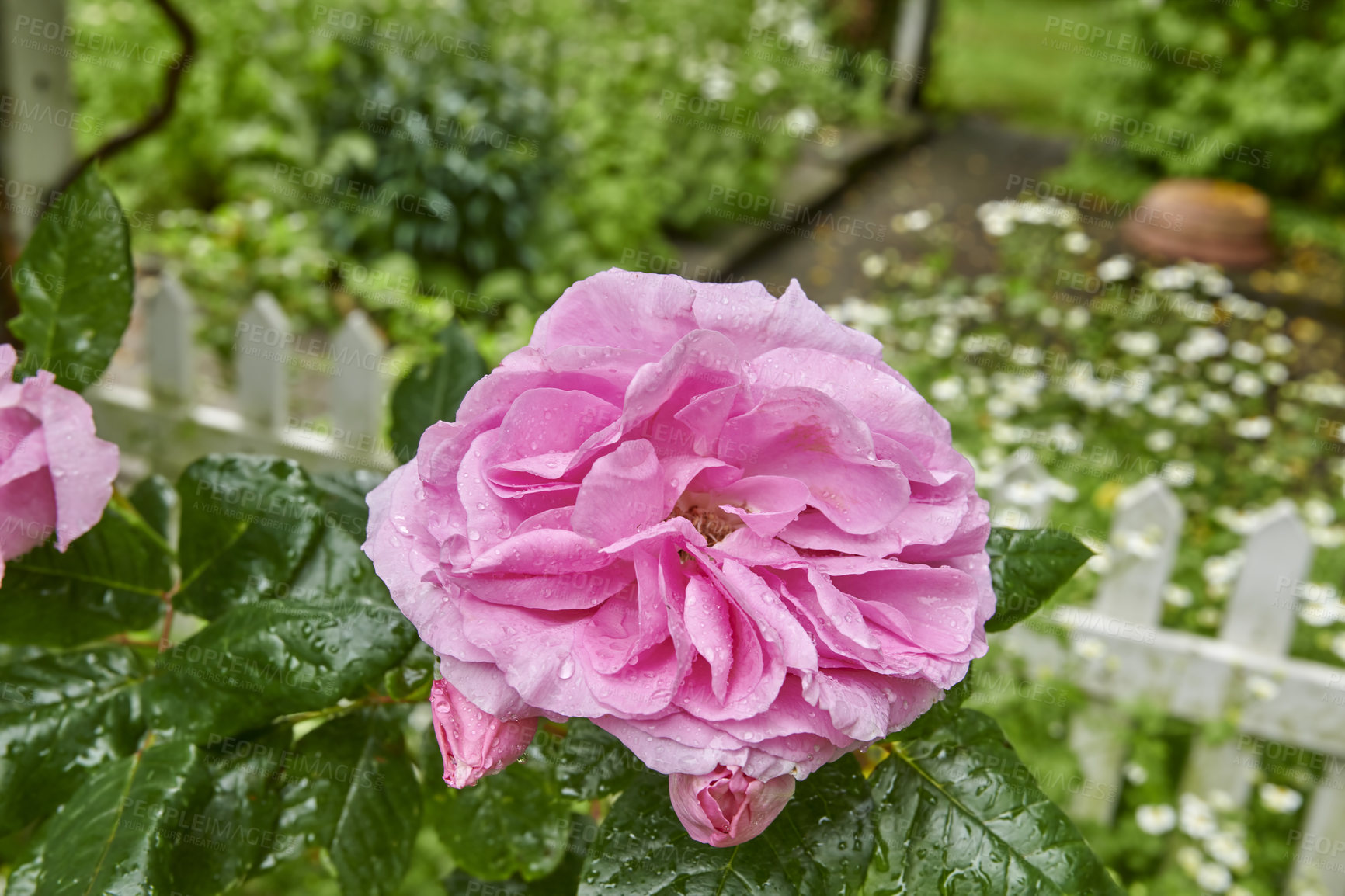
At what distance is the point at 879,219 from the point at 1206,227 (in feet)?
5.62

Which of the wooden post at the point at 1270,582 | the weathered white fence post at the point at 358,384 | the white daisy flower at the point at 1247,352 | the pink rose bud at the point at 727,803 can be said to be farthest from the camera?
the white daisy flower at the point at 1247,352

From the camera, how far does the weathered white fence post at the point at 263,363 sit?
8.74ft

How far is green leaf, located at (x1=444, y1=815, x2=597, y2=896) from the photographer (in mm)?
946

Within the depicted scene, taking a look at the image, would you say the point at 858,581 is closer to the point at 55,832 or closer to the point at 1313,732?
the point at 55,832

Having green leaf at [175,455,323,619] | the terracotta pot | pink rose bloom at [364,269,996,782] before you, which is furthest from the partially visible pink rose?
the terracotta pot

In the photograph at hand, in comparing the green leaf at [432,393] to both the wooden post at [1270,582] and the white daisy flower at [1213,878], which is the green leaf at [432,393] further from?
the white daisy flower at [1213,878]

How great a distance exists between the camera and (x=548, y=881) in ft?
3.12

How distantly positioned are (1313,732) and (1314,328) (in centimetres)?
376

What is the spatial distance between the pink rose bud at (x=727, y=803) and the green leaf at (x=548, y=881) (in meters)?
0.40

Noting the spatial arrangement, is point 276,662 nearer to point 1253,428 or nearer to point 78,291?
point 78,291

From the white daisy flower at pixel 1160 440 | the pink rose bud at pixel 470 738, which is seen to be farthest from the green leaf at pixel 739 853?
the white daisy flower at pixel 1160 440

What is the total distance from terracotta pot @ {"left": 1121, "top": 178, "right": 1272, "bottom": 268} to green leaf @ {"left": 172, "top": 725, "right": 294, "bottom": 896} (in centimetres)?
601

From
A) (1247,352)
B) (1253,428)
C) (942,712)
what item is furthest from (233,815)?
(1247,352)

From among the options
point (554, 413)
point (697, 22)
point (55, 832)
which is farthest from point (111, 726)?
point (697, 22)
